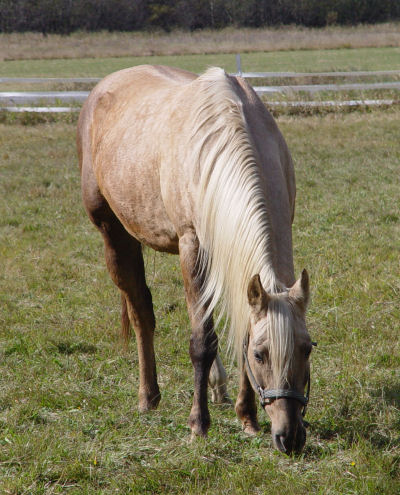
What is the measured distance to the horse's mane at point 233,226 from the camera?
2.63m

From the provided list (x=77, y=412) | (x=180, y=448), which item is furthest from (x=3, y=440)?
(x=180, y=448)

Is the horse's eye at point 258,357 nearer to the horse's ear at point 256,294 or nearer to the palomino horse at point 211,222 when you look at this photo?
the palomino horse at point 211,222

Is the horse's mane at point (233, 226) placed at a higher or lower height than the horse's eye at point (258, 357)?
higher

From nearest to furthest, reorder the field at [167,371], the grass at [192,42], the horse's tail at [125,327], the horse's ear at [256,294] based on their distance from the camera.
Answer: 1. the horse's ear at [256,294]
2. the field at [167,371]
3. the horse's tail at [125,327]
4. the grass at [192,42]

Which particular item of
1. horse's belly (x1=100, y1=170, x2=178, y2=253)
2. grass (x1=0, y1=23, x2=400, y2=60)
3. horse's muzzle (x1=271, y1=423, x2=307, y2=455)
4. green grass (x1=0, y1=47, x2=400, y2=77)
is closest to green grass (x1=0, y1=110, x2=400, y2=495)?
horse's muzzle (x1=271, y1=423, x2=307, y2=455)

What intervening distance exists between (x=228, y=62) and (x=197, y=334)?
86.9ft

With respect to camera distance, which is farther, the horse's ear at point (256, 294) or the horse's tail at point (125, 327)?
the horse's tail at point (125, 327)

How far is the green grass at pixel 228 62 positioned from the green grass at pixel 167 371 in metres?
18.4

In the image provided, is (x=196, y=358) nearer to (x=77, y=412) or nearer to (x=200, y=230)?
(x=200, y=230)

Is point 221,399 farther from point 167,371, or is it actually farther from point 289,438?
point 289,438

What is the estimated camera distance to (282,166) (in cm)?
324

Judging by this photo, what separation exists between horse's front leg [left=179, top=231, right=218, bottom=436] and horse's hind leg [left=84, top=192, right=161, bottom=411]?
567mm

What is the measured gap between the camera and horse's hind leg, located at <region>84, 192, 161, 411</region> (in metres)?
3.71

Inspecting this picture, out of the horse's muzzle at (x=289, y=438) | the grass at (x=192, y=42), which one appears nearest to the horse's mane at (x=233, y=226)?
the horse's muzzle at (x=289, y=438)
